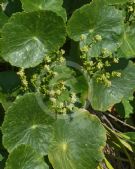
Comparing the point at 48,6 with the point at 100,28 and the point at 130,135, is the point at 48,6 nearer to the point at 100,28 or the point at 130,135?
the point at 100,28

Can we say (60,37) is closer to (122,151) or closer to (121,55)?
(121,55)

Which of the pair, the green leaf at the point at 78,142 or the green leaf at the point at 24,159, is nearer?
the green leaf at the point at 24,159

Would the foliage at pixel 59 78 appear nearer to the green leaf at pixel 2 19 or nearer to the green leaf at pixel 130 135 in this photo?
the green leaf at pixel 2 19

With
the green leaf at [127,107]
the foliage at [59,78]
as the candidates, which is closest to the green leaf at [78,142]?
the foliage at [59,78]

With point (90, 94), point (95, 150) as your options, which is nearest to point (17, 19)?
point (90, 94)

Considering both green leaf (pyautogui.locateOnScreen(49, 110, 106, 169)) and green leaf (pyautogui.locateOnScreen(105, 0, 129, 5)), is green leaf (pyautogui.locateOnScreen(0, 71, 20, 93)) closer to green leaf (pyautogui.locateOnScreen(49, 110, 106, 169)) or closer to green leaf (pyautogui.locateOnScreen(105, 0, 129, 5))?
green leaf (pyautogui.locateOnScreen(49, 110, 106, 169))

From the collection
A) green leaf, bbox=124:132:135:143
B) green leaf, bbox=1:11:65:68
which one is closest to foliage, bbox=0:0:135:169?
green leaf, bbox=1:11:65:68
